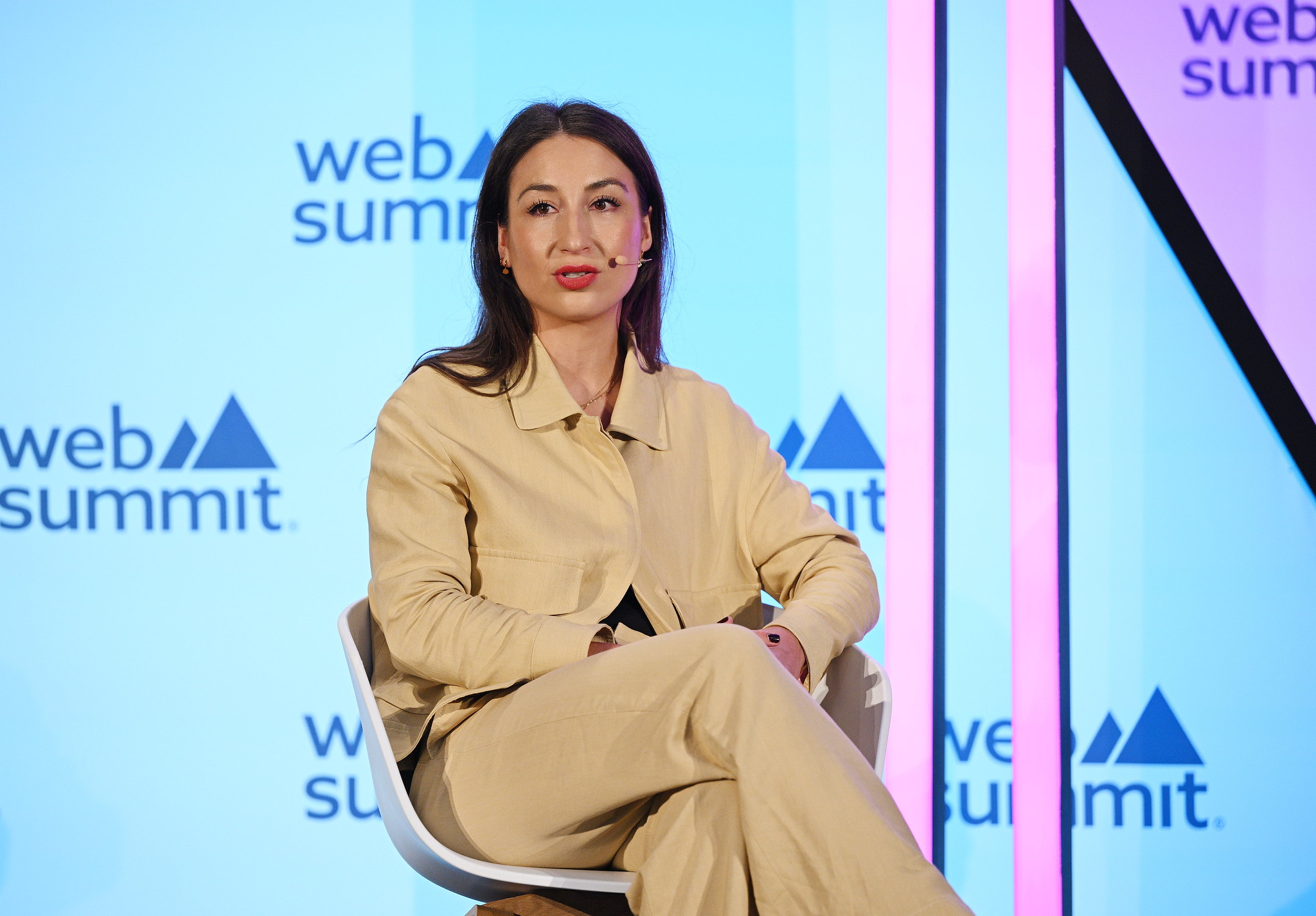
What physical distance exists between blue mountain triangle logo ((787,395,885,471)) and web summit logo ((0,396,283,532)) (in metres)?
1.23

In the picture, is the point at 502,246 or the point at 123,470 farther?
the point at 123,470

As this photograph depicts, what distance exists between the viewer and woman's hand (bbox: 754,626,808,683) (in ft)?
4.94

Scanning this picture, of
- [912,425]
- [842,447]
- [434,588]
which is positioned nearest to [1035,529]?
[912,425]

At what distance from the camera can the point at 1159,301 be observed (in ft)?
8.80

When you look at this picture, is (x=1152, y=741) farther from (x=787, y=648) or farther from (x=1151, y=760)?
(x=787, y=648)

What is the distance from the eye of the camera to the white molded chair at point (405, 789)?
53.1 inches

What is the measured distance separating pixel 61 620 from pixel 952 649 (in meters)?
1.99

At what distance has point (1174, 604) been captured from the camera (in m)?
2.66

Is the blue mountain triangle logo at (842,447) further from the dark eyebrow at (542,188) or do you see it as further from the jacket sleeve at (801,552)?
the dark eyebrow at (542,188)

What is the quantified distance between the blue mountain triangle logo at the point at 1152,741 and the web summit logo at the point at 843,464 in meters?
0.70

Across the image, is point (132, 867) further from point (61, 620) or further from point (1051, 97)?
point (1051, 97)

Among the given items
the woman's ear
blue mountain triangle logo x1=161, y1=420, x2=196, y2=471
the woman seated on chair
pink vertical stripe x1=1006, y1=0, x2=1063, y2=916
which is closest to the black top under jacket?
the woman seated on chair

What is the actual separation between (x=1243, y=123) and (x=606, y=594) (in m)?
2.02

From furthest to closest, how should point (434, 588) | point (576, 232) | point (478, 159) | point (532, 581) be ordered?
point (478, 159), point (576, 232), point (532, 581), point (434, 588)
